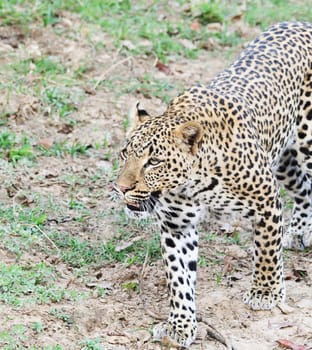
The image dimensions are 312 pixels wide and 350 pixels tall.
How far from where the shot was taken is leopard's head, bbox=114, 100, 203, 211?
6.95m

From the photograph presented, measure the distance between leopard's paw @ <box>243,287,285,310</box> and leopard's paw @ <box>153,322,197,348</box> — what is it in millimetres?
683

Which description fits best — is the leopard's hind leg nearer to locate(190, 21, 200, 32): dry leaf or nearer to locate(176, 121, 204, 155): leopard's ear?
locate(176, 121, 204, 155): leopard's ear

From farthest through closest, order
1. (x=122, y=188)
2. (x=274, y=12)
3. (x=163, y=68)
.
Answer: (x=274, y=12) < (x=163, y=68) < (x=122, y=188)

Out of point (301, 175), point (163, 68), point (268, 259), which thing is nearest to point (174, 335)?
point (268, 259)

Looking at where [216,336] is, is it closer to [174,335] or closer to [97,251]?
[174,335]

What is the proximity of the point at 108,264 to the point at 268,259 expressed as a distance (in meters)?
1.53

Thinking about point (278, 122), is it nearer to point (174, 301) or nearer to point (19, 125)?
point (174, 301)

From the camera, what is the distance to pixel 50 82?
1113 cm

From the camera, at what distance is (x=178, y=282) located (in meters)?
7.71

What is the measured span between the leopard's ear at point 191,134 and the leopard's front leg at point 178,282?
28.8 inches

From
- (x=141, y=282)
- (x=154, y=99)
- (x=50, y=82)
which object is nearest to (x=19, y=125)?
(x=50, y=82)

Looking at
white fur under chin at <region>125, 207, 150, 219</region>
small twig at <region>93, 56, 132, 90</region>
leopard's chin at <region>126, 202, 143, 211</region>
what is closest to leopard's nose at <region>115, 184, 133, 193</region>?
leopard's chin at <region>126, 202, 143, 211</region>

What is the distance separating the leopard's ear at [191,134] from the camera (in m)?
7.07

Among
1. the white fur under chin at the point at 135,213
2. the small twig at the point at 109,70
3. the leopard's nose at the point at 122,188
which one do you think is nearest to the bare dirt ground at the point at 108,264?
the small twig at the point at 109,70
